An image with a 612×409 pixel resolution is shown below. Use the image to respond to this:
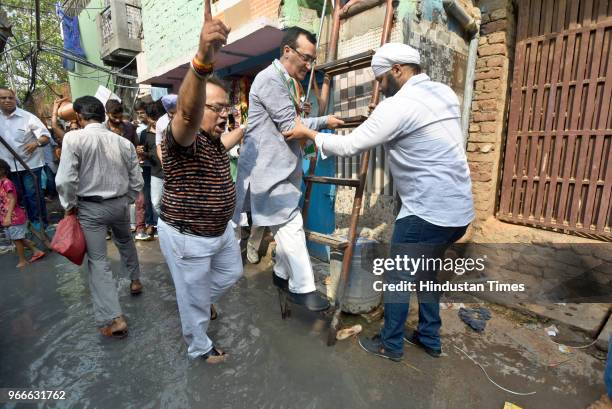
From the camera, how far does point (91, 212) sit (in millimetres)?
2668

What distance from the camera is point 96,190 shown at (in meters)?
2.68

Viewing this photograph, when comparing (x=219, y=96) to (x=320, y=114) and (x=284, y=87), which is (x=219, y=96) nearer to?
(x=284, y=87)

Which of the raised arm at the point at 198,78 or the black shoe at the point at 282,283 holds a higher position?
the raised arm at the point at 198,78

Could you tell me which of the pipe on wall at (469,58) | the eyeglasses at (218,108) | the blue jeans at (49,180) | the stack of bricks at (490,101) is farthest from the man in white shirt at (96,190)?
the blue jeans at (49,180)

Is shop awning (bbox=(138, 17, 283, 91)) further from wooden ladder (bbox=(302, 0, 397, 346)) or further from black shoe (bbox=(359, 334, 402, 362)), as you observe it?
black shoe (bbox=(359, 334, 402, 362))

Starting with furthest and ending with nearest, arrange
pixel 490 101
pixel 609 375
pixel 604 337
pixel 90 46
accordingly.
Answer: pixel 90 46 → pixel 490 101 → pixel 604 337 → pixel 609 375

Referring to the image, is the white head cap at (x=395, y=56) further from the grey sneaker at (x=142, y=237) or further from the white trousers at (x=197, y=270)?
the grey sneaker at (x=142, y=237)

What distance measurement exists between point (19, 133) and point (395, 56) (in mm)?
5217

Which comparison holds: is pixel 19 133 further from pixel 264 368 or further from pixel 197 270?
pixel 264 368

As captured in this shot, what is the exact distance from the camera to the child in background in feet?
13.5

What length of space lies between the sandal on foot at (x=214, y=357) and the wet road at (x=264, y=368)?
0.05m

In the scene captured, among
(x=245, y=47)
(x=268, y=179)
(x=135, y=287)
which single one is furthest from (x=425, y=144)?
(x=245, y=47)

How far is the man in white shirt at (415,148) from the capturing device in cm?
192

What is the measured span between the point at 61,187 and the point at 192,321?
145cm
